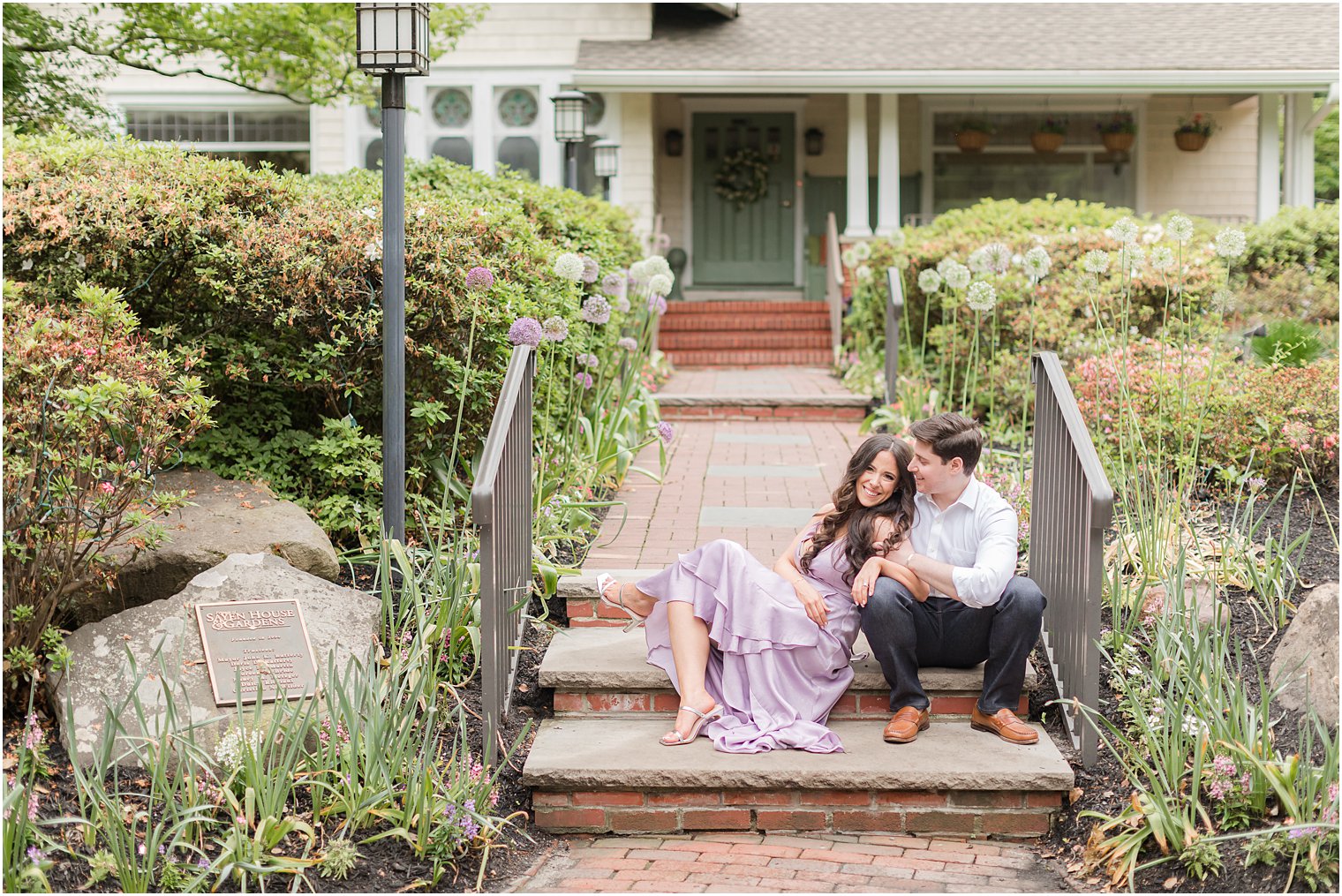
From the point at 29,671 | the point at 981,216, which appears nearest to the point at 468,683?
the point at 29,671

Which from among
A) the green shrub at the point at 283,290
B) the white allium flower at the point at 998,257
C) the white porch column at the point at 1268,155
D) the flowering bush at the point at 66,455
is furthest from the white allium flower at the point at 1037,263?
the white porch column at the point at 1268,155

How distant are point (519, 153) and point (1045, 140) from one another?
650 centimetres

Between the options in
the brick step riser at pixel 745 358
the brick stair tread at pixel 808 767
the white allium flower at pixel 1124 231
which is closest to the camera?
the brick stair tread at pixel 808 767

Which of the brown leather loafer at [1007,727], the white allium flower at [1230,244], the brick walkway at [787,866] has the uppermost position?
the white allium flower at [1230,244]

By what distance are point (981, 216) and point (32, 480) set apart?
9.10m

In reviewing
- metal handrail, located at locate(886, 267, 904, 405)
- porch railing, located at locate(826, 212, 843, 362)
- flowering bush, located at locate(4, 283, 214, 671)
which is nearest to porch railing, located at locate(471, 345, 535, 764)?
flowering bush, located at locate(4, 283, 214, 671)

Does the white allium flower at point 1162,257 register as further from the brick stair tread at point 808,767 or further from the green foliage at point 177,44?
the green foliage at point 177,44

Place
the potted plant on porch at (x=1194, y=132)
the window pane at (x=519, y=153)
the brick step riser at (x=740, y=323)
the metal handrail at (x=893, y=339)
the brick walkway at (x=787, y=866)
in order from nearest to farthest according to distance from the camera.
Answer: the brick walkway at (x=787, y=866) → the metal handrail at (x=893, y=339) → the brick step riser at (x=740, y=323) → the window pane at (x=519, y=153) → the potted plant on porch at (x=1194, y=132)

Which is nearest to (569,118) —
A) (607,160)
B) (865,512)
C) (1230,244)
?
(607,160)

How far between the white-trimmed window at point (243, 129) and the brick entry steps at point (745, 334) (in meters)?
5.07

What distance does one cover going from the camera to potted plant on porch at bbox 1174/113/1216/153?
15.3 meters

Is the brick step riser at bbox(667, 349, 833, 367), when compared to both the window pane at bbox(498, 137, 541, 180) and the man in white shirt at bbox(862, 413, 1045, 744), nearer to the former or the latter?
the window pane at bbox(498, 137, 541, 180)

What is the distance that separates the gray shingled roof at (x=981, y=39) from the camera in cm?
1384

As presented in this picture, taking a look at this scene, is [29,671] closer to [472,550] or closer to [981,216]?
[472,550]
